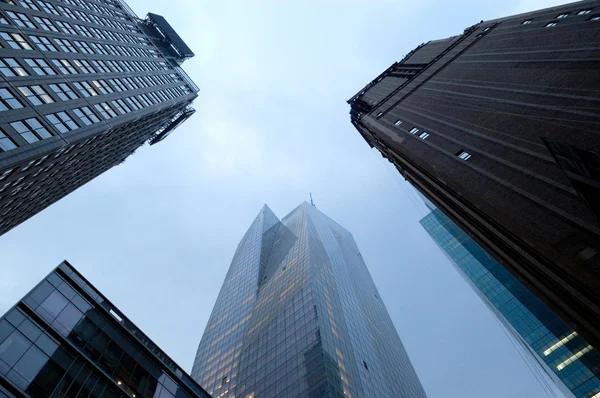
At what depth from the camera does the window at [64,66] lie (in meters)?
49.5

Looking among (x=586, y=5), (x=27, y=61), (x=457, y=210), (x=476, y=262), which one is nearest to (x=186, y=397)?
(x=457, y=210)

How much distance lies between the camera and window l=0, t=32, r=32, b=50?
4278 cm

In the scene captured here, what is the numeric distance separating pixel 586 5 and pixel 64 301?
2222 inches

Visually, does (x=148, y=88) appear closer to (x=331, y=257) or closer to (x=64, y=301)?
(x=64, y=301)

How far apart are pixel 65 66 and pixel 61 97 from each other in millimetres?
8198

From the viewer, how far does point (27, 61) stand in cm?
4381

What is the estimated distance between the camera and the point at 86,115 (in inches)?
1937

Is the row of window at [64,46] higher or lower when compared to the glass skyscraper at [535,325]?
higher

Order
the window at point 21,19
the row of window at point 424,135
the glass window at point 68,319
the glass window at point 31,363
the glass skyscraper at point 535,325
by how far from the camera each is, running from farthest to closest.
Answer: the glass skyscraper at point 535,325, the window at point 21,19, the row of window at point 424,135, the glass window at point 68,319, the glass window at point 31,363

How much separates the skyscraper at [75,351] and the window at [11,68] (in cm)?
2313

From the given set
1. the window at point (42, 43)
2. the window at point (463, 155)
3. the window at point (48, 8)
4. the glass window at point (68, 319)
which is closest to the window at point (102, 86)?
the window at point (42, 43)

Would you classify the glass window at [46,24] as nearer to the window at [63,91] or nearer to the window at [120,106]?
the window at [63,91]

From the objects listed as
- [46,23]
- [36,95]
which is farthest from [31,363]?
[46,23]

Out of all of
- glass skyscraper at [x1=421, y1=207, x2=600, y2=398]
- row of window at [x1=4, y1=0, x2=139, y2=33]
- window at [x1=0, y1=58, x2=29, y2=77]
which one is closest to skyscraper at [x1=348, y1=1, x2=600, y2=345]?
window at [x1=0, y1=58, x2=29, y2=77]
